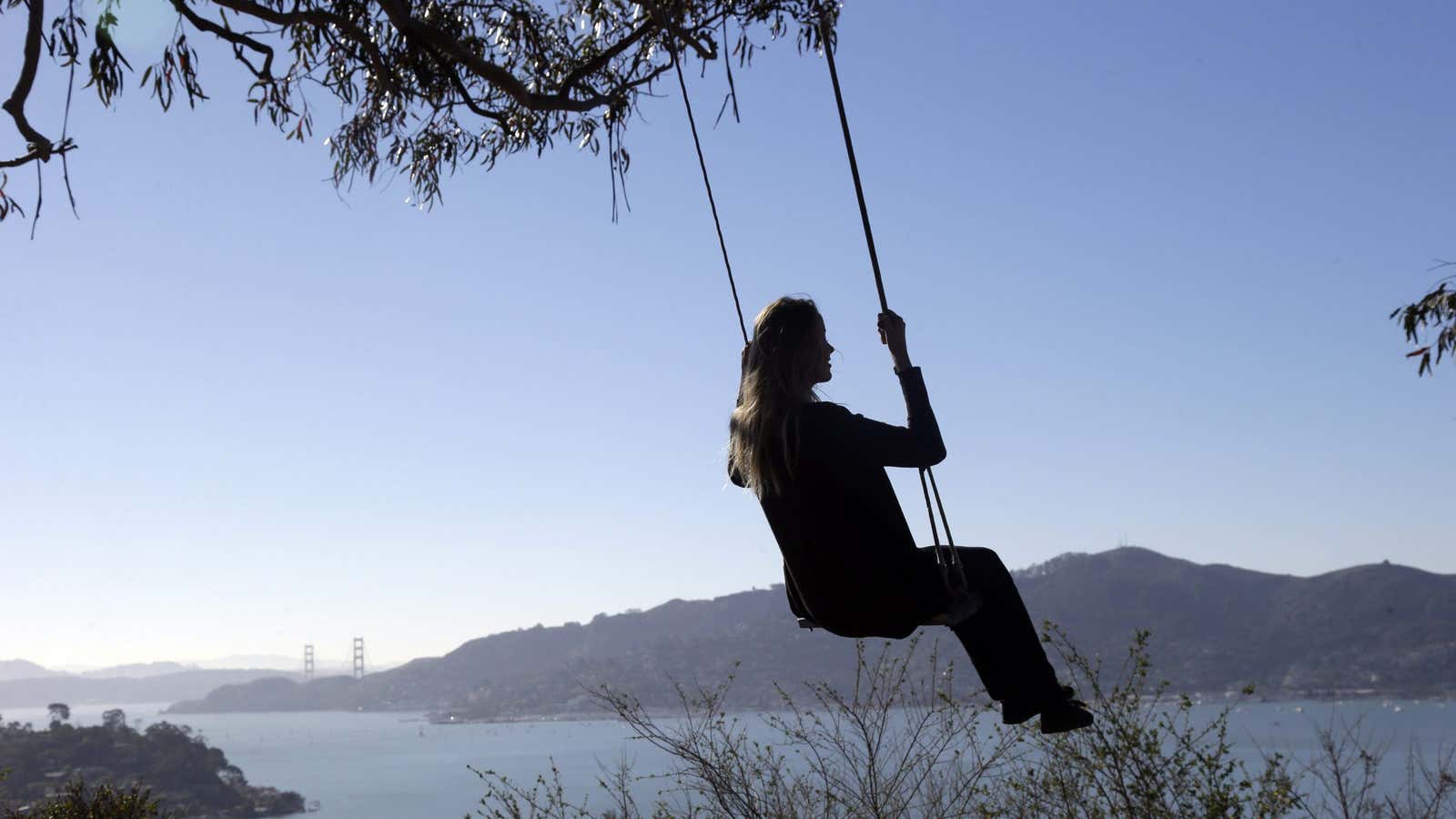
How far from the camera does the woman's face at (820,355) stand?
2.06 m

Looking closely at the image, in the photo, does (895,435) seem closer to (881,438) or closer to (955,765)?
(881,438)

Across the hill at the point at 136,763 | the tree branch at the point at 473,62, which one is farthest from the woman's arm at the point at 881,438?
the hill at the point at 136,763

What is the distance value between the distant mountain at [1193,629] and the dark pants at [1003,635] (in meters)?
20.2

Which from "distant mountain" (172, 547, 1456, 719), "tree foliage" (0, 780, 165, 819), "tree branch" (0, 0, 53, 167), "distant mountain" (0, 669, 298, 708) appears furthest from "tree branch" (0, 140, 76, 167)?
"distant mountain" (0, 669, 298, 708)

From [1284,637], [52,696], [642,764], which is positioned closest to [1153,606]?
[1284,637]

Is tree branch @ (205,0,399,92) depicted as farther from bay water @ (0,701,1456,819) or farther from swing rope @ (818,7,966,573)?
bay water @ (0,701,1456,819)

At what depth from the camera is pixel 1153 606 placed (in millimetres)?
38469

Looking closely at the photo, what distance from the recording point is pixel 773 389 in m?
2.03

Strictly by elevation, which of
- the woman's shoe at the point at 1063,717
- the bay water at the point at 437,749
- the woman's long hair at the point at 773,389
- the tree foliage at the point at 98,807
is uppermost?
the woman's long hair at the point at 773,389

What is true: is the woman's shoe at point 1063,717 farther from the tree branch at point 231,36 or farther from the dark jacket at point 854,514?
the tree branch at point 231,36

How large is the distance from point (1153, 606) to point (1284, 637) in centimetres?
427

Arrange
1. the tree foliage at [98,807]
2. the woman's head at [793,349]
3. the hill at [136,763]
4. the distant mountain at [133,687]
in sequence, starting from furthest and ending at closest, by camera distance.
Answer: the distant mountain at [133,687], the hill at [136,763], the tree foliage at [98,807], the woman's head at [793,349]

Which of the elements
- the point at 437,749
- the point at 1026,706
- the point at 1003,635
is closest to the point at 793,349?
the point at 1003,635

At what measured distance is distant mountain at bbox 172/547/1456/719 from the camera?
3095cm
